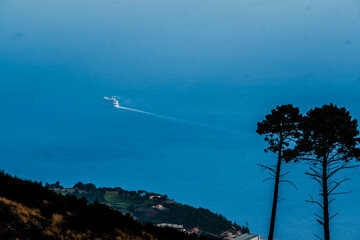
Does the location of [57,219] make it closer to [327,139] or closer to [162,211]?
[327,139]

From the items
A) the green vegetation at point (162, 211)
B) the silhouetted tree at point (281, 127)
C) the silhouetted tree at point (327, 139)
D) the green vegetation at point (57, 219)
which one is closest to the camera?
the green vegetation at point (57, 219)

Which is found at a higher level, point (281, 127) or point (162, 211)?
point (162, 211)

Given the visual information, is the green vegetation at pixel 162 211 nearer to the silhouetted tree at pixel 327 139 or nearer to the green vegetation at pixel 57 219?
Result: the silhouetted tree at pixel 327 139

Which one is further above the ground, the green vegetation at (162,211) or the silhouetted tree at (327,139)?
the green vegetation at (162,211)

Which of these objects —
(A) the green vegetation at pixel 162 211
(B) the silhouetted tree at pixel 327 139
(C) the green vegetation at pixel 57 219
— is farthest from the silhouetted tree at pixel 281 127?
(A) the green vegetation at pixel 162 211

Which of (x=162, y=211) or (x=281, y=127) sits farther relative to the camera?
(x=162, y=211)

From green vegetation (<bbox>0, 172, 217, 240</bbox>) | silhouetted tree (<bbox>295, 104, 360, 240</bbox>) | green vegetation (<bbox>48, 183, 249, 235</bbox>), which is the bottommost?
green vegetation (<bbox>0, 172, 217, 240</bbox>)

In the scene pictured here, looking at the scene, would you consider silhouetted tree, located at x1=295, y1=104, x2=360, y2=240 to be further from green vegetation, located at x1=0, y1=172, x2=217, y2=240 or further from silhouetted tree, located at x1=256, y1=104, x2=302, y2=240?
green vegetation, located at x1=0, y1=172, x2=217, y2=240

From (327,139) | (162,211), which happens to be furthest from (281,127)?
(162,211)

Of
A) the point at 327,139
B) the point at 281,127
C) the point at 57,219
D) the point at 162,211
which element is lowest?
the point at 57,219

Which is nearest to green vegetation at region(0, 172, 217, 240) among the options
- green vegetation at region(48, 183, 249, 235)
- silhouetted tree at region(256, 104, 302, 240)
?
silhouetted tree at region(256, 104, 302, 240)

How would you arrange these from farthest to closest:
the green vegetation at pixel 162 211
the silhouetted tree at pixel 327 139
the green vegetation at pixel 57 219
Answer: the green vegetation at pixel 162 211 → the silhouetted tree at pixel 327 139 → the green vegetation at pixel 57 219
